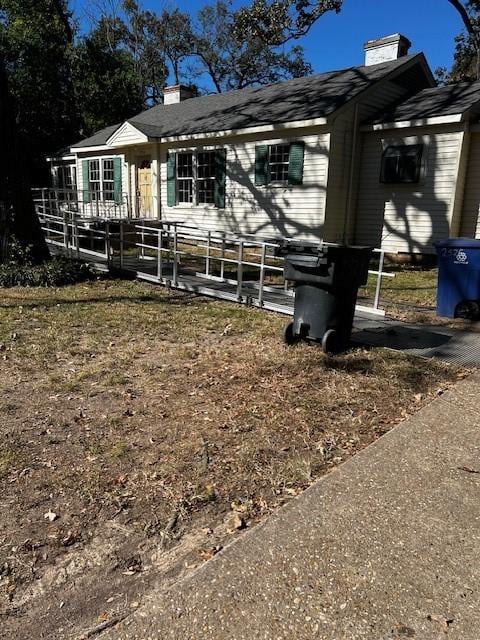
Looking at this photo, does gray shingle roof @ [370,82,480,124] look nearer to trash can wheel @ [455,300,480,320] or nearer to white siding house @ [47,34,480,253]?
white siding house @ [47,34,480,253]

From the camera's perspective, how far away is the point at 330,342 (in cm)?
568

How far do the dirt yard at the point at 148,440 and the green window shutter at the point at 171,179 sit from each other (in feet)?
35.7

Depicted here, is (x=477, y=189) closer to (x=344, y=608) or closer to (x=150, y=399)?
(x=150, y=399)

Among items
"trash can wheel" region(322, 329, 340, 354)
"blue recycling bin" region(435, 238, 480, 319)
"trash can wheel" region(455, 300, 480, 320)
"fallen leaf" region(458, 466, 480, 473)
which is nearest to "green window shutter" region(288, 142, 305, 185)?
"blue recycling bin" region(435, 238, 480, 319)

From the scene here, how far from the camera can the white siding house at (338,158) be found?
1269 cm

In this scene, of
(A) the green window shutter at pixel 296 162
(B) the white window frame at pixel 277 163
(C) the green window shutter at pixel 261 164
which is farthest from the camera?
(C) the green window shutter at pixel 261 164

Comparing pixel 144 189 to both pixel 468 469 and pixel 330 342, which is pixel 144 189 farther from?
pixel 468 469

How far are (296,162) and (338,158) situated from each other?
108cm

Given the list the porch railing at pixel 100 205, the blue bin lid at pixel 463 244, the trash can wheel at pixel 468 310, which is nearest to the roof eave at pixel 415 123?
the blue bin lid at pixel 463 244

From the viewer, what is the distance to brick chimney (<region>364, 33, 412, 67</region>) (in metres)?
15.6

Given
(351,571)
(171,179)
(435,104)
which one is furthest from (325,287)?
(171,179)

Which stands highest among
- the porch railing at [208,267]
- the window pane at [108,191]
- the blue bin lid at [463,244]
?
the window pane at [108,191]

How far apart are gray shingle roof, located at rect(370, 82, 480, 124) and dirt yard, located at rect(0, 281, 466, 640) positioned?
8536mm

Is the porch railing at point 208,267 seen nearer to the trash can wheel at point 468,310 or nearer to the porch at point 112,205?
the trash can wheel at point 468,310
